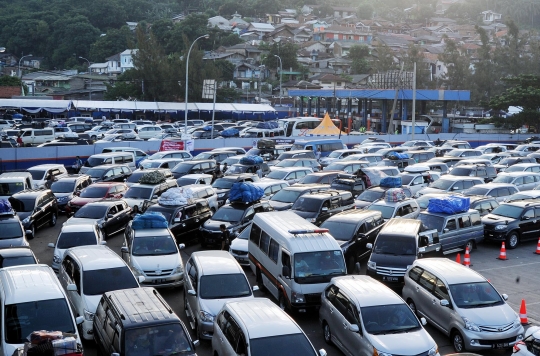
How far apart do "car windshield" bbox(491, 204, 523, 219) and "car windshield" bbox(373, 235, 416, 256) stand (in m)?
6.26

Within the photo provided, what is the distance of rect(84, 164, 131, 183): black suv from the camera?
91.8 feet

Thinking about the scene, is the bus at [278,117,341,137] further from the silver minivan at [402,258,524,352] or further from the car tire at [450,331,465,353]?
the car tire at [450,331,465,353]

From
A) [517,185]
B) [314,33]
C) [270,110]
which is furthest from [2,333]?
[314,33]

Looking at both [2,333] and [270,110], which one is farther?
[270,110]

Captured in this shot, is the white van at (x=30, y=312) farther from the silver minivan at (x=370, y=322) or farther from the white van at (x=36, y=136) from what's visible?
the white van at (x=36, y=136)

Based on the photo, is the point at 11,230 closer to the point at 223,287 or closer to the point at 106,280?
the point at 106,280

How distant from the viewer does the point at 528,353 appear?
10086 mm

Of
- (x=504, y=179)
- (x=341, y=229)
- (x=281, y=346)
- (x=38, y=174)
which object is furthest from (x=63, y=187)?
(x=504, y=179)

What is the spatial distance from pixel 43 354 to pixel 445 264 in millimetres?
8559

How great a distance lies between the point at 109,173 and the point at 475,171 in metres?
16.3

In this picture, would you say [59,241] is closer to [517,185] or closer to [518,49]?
[517,185]

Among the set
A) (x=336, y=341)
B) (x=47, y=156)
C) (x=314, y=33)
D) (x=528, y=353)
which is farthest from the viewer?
(x=314, y=33)

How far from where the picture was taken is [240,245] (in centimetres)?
1769

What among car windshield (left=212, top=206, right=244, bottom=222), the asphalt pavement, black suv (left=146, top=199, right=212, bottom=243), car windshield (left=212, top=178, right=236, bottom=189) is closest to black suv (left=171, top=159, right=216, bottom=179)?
car windshield (left=212, top=178, right=236, bottom=189)
